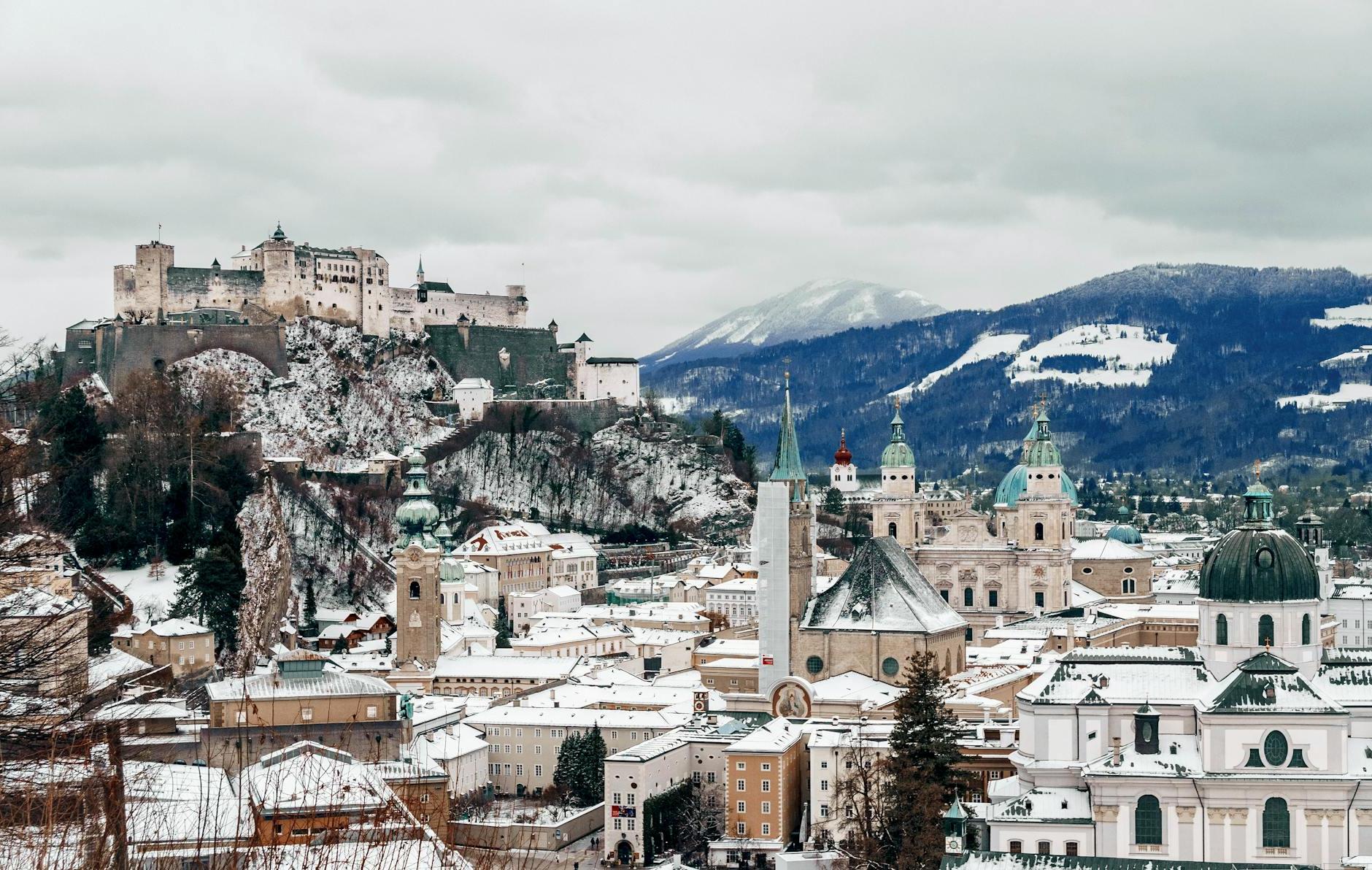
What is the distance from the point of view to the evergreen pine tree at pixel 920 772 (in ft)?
143

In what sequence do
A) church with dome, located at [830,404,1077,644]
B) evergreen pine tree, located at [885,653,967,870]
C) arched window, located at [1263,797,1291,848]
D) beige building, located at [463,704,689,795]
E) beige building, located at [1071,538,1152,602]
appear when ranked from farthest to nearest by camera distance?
1. beige building, located at [1071,538,1152,602]
2. church with dome, located at [830,404,1077,644]
3. beige building, located at [463,704,689,795]
4. evergreen pine tree, located at [885,653,967,870]
5. arched window, located at [1263,797,1291,848]

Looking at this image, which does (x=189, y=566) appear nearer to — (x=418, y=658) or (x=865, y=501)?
(x=418, y=658)

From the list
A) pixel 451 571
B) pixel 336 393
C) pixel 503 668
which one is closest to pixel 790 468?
pixel 503 668

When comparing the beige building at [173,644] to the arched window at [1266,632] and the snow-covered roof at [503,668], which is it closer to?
the snow-covered roof at [503,668]

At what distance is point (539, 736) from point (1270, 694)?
28.8 metres

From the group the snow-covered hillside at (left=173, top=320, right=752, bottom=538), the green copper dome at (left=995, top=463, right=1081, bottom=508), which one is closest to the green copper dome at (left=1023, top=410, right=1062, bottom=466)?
the green copper dome at (left=995, top=463, right=1081, bottom=508)

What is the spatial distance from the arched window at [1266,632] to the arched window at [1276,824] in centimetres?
413

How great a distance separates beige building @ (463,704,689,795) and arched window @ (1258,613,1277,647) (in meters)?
23.4

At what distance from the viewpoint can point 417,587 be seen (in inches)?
2753

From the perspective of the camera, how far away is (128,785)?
1927cm

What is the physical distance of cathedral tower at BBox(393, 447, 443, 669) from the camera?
229ft

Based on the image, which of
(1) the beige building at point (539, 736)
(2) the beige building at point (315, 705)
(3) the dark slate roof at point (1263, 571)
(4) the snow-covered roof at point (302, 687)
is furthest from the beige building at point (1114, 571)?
(3) the dark slate roof at point (1263, 571)

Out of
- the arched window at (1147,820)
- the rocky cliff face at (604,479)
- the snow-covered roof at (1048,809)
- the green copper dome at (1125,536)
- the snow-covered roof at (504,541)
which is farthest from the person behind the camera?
the rocky cliff face at (604,479)

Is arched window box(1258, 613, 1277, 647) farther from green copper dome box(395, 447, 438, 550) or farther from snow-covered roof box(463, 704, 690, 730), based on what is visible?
green copper dome box(395, 447, 438, 550)
